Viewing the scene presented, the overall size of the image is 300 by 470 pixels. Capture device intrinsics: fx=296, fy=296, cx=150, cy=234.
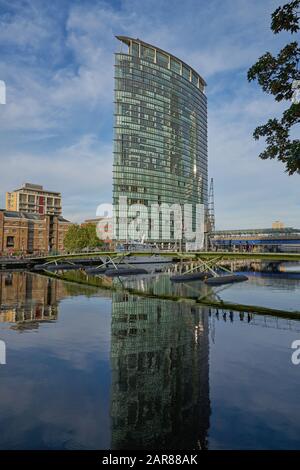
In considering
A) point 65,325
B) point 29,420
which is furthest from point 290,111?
point 65,325

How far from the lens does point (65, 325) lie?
29.5m

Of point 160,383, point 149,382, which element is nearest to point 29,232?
point 149,382

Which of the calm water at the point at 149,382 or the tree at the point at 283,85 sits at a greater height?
the tree at the point at 283,85

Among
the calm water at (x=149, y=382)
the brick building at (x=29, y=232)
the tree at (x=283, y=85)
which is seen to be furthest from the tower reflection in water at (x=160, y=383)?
the brick building at (x=29, y=232)

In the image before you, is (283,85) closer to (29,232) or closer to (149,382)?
(149,382)

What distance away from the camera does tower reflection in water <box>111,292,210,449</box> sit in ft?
38.2

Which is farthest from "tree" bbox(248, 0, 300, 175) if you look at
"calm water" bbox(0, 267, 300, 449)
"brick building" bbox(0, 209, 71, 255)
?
"brick building" bbox(0, 209, 71, 255)

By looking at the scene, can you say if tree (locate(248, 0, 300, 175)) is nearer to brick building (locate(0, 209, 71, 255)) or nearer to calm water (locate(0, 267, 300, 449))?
calm water (locate(0, 267, 300, 449))

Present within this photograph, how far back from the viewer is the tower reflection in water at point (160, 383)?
1164 cm

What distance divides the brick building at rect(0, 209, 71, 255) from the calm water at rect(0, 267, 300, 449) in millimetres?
129549

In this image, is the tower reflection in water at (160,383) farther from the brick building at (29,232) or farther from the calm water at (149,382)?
the brick building at (29,232)

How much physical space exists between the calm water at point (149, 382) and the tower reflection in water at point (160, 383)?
0.18 ft
